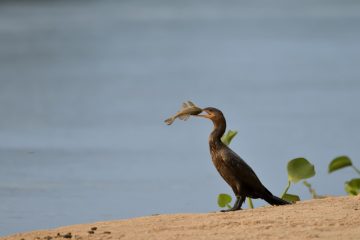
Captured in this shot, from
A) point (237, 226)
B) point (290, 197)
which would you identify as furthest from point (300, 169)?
point (237, 226)

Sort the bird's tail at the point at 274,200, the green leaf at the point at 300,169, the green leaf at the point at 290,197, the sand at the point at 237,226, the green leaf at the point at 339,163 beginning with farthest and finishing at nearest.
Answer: the green leaf at the point at 290,197, the green leaf at the point at 300,169, the green leaf at the point at 339,163, the bird's tail at the point at 274,200, the sand at the point at 237,226

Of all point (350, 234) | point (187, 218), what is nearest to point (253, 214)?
point (187, 218)

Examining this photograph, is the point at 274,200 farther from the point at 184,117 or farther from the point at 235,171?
the point at 184,117

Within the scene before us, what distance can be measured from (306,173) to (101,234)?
5.48 ft

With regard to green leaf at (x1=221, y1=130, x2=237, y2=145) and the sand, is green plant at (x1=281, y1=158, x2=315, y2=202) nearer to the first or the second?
green leaf at (x1=221, y1=130, x2=237, y2=145)

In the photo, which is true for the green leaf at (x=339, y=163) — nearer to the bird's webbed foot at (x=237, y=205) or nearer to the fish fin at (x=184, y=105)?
the bird's webbed foot at (x=237, y=205)

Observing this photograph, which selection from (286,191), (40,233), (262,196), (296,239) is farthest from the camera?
(286,191)

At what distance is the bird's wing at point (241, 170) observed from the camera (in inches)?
245

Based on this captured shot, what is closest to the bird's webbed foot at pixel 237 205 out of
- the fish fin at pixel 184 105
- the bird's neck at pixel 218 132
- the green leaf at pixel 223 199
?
the bird's neck at pixel 218 132

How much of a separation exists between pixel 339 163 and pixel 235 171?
678 mm

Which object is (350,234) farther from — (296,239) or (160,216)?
(160,216)

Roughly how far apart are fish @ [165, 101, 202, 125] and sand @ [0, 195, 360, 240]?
83 centimetres

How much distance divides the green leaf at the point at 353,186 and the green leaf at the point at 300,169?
0.26 metres

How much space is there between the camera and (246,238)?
518 centimetres
